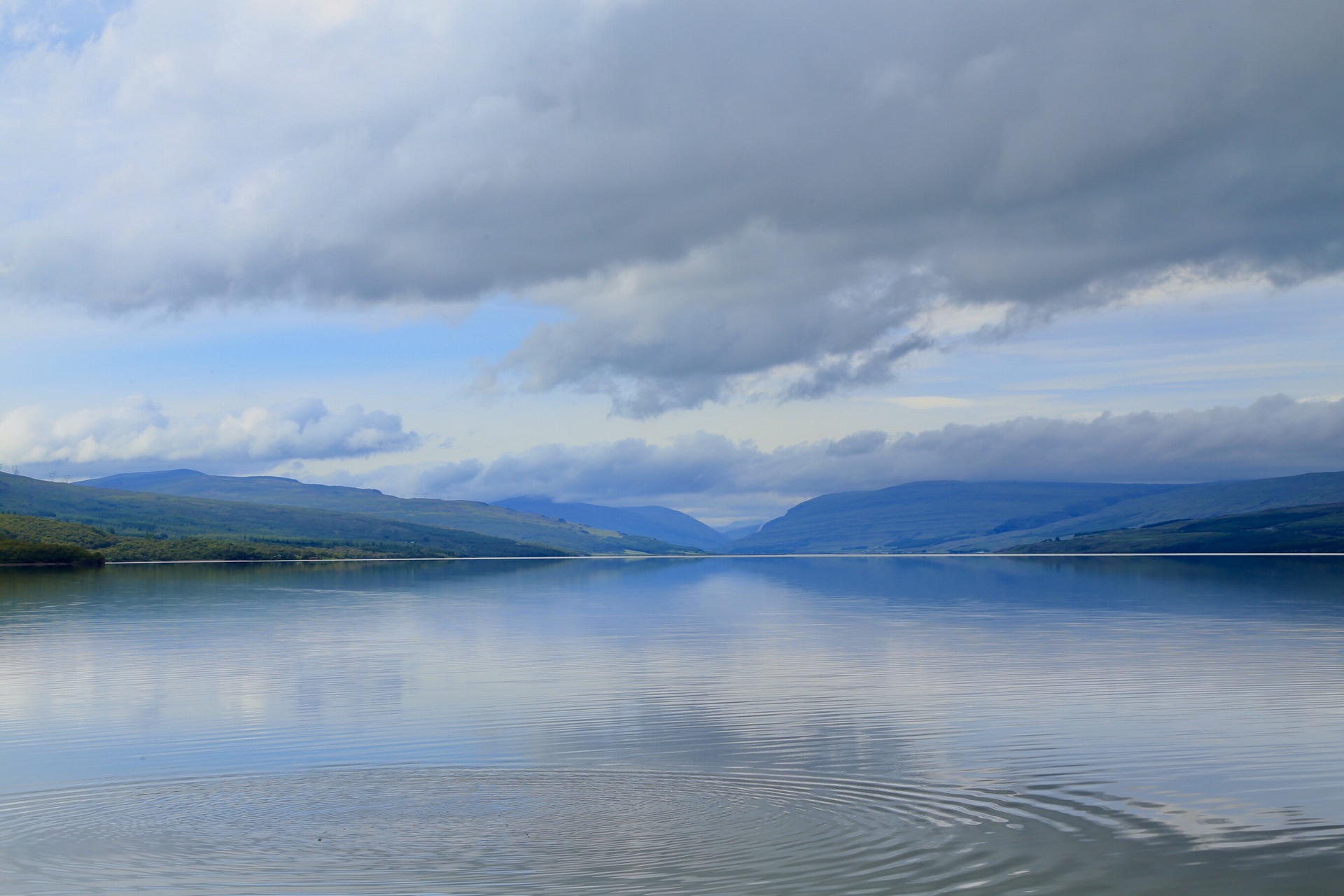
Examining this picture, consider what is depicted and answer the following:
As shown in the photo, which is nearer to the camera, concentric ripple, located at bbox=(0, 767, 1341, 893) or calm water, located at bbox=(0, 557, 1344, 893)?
concentric ripple, located at bbox=(0, 767, 1341, 893)

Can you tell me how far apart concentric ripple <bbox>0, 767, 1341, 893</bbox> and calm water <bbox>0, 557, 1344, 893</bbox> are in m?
0.09

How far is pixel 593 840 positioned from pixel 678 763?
7.62m

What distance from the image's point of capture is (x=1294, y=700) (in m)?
38.4

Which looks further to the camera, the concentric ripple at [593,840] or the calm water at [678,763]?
the calm water at [678,763]

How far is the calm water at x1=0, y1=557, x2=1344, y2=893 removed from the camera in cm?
2020

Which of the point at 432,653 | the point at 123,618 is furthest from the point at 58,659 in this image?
the point at 123,618

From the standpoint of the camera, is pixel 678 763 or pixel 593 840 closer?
pixel 593 840

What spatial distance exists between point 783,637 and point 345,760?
136 ft

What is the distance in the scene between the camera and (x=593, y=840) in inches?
859

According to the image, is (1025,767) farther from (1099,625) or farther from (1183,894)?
(1099,625)

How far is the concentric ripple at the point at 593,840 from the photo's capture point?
1938 centimetres

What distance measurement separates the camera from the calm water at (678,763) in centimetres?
2020

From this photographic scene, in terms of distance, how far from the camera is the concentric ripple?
19375 mm

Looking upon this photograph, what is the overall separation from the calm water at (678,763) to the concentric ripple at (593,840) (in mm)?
95
